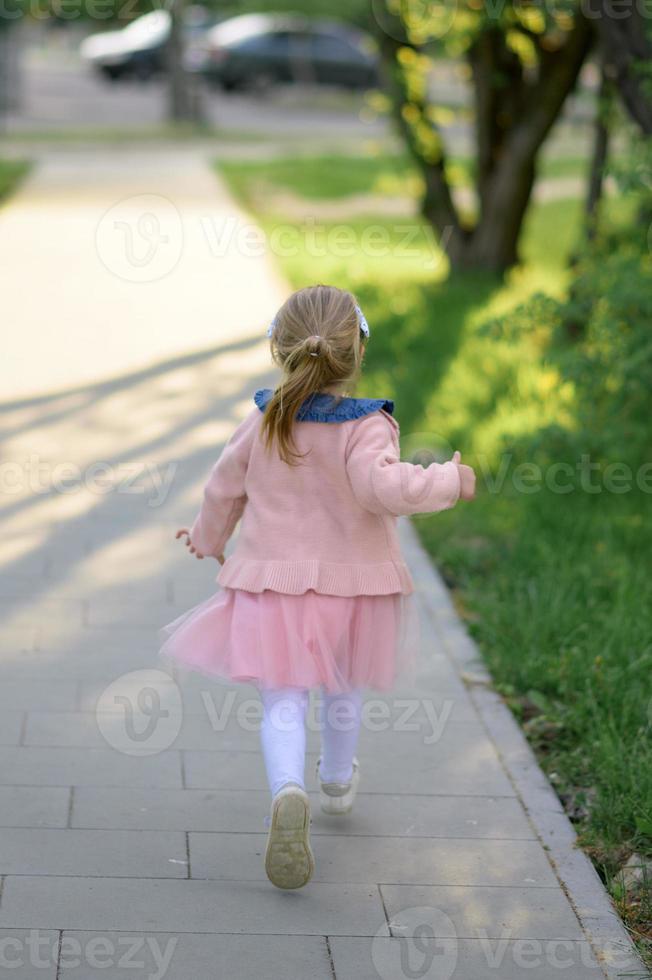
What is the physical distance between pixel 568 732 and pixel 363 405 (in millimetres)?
1540

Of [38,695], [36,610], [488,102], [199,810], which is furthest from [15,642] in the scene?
[488,102]

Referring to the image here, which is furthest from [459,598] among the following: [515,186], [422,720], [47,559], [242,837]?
[515,186]

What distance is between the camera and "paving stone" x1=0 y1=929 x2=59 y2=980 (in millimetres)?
2867

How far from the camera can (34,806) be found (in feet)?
12.0

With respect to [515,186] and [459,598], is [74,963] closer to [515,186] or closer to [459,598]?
[459,598]

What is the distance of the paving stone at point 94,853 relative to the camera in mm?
3342

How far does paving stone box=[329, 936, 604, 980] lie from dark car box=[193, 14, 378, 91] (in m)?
34.5

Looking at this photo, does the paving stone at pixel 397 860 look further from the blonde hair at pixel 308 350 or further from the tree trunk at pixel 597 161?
the tree trunk at pixel 597 161

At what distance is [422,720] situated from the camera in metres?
4.39

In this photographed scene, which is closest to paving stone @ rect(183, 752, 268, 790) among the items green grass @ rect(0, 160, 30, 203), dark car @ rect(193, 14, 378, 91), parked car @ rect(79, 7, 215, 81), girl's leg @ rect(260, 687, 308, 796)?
girl's leg @ rect(260, 687, 308, 796)

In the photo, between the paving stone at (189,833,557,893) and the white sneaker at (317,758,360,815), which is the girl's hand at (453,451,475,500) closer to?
the white sneaker at (317,758,360,815)

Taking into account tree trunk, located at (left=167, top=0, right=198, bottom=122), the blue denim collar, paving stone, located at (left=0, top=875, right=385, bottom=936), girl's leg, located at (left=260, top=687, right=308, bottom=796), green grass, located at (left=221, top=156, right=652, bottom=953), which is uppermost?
the blue denim collar

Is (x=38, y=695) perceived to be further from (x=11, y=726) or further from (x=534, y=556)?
(x=534, y=556)

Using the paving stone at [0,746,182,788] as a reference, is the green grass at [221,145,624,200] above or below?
below
